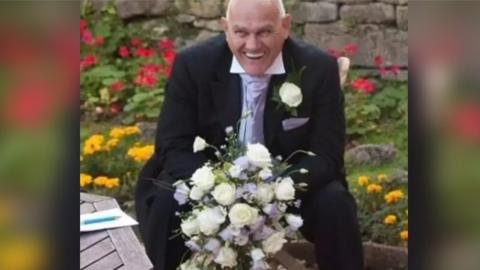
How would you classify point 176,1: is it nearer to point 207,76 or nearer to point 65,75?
point 207,76

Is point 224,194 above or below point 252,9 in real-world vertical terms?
below

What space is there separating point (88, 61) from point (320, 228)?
7.26 ft

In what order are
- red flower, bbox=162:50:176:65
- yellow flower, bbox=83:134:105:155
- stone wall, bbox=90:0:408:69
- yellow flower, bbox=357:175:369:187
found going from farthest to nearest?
red flower, bbox=162:50:176:65 < stone wall, bbox=90:0:408:69 < yellow flower, bbox=83:134:105:155 < yellow flower, bbox=357:175:369:187

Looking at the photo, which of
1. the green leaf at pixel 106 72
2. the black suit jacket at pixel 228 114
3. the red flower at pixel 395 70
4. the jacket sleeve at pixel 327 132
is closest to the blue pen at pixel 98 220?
the black suit jacket at pixel 228 114

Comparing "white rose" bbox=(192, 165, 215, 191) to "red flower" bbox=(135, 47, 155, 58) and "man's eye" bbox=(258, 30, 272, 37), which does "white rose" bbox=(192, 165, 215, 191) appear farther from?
"red flower" bbox=(135, 47, 155, 58)

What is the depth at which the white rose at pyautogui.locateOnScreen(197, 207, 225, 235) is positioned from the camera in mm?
2043

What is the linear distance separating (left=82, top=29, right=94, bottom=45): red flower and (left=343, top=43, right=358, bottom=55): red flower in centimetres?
124

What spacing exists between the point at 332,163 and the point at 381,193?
1033mm

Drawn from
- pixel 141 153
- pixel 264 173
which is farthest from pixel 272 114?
pixel 141 153

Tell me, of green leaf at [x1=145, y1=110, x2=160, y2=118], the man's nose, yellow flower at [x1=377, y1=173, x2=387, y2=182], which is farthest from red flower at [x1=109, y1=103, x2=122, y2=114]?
the man's nose

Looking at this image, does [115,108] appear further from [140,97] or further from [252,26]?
[252,26]

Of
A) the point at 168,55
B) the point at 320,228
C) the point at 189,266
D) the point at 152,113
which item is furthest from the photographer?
the point at 168,55

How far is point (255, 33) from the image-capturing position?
94.1 inches

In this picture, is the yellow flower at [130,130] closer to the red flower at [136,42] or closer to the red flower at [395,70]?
the red flower at [136,42]
